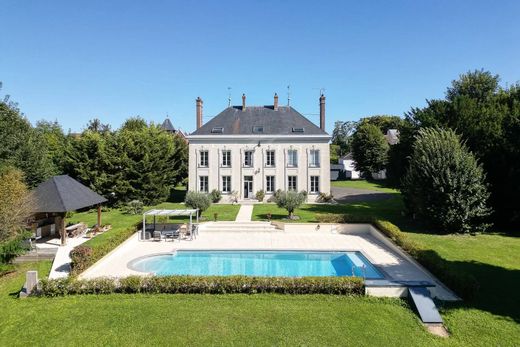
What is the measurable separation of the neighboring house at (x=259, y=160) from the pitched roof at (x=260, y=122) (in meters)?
0.11

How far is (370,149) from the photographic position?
2216 inches

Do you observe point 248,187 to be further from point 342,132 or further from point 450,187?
point 342,132

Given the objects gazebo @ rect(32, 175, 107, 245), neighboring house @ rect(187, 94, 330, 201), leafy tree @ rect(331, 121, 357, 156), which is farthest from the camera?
leafy tree @ rect(331, 121, 357, 156)

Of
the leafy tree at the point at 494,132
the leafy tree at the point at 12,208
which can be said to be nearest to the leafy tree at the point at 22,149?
the leafy tree at the point at 12,208

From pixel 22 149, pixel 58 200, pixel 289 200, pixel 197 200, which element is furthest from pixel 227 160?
pixel 58 200

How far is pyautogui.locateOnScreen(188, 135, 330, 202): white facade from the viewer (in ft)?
113

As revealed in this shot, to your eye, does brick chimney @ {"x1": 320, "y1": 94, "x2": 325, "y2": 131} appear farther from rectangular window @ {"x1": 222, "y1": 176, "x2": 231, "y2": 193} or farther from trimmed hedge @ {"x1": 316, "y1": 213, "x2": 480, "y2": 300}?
trimmed hedge @ {"x1": 316, "y1": 213, "x2": 480, "y2": 300}

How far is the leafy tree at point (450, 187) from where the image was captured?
62.1 feet

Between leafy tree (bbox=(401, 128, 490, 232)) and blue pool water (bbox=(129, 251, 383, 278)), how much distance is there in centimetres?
661

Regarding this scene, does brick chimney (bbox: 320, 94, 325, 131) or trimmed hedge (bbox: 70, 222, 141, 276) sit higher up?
brick chimney (bbox: 320, 94, 325, 131)

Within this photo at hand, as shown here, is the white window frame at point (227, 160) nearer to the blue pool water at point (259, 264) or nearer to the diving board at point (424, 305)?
the blue pool water at point (259, 264)

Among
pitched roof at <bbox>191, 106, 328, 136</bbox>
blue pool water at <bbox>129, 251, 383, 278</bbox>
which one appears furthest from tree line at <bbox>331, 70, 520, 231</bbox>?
pitched roof at <bbox>191, 106, 328, 136</bbox>

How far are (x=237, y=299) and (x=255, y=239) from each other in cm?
861

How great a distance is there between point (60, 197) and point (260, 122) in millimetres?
22106
